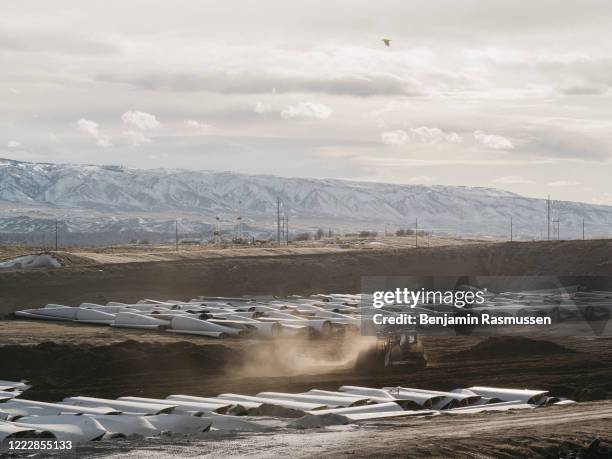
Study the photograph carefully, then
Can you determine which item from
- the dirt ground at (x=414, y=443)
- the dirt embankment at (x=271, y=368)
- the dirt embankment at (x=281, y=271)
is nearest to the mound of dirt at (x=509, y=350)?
the dirt embankment at (x=271, y=368)

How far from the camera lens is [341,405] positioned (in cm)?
2589

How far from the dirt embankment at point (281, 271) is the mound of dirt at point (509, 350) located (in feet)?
109

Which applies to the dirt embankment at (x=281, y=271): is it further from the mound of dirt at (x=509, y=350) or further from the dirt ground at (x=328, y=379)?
the mound of dirt at (x=509, y=350)

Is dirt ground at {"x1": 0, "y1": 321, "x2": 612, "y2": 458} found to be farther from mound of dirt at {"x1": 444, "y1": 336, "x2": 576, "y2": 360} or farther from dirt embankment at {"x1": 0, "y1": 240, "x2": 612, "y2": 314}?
dirt embankment at {"x1": 0, "y1": 240, "x2": 612, "y2": 314}

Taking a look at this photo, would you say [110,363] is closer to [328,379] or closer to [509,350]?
[328,379]

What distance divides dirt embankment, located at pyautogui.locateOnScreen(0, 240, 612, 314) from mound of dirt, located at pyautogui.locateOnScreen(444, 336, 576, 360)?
33265 millimetres

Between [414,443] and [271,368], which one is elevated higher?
[414,443]

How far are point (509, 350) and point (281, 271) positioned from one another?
41462mm

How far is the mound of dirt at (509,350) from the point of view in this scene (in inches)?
1547

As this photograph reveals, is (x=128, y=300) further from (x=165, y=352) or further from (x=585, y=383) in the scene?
(x=585, y=383)

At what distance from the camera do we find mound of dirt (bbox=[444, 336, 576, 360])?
129 feet

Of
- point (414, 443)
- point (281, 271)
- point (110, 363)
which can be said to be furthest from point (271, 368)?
point (281, 271)

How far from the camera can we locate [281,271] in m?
79.6

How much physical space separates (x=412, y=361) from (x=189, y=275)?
42.9 metres
